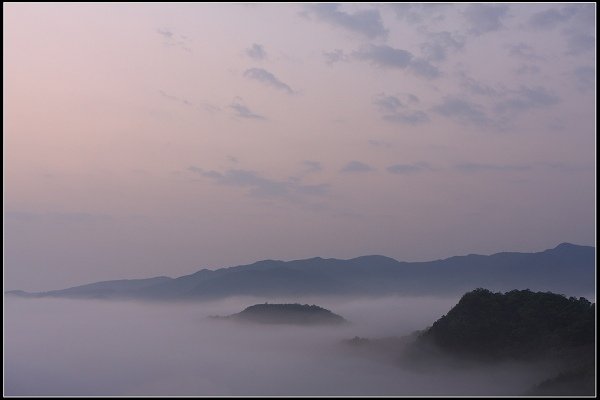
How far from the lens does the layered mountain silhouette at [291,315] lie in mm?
154125

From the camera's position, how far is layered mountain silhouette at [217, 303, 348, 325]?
506ft

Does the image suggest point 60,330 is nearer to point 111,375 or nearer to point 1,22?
point 111,375

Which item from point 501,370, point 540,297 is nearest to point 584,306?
point 540,297

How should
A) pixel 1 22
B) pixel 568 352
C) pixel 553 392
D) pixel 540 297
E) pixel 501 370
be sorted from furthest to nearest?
pixel 540 297 → pixel 501 370 → pixel 568 352 → pixel 553 392 → pixel 1 22

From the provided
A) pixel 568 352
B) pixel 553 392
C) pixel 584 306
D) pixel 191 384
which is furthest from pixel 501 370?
pixel 191 384

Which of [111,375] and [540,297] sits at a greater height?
[540,297]

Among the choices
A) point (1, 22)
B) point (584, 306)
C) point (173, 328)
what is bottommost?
point (173, 328)

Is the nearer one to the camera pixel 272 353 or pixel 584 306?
pixel 584 306

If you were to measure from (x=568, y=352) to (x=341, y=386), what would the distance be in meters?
23.6

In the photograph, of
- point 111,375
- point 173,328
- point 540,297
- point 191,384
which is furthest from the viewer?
point 173,328

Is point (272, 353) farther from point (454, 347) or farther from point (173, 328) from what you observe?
point (173, 328)

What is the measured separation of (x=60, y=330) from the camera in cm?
15838

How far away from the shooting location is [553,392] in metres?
44.8

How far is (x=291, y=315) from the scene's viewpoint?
516 feet
